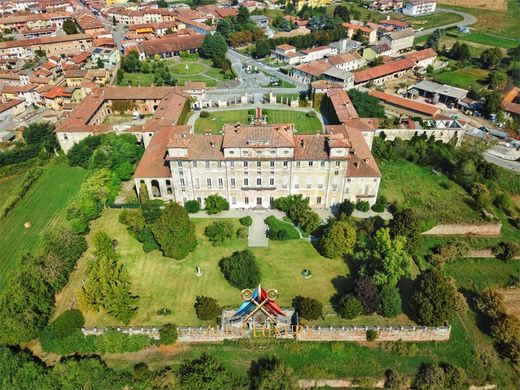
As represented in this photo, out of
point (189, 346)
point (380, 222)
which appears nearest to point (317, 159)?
point (380, 222)

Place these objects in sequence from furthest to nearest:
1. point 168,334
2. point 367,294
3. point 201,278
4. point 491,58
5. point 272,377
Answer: point 491,58, point 201,278, point 367,294, point 168,334, point 272,377

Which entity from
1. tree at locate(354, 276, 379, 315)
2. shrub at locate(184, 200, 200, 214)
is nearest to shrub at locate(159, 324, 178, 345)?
tree at locate(354, 276, 379, 315)

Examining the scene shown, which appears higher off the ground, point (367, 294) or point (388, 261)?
point (388, 261)

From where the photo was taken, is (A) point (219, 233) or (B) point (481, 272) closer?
(B) point (481, 272)

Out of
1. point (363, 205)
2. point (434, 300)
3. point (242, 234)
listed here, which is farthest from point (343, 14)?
point (434, 300)

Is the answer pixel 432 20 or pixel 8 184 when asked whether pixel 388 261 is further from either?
pixel 432 20

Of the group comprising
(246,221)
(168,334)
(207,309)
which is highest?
(207,309)

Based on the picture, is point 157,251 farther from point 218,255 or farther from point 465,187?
point 465,187

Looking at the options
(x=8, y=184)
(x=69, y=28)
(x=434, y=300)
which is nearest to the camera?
(x=434, y=300)
